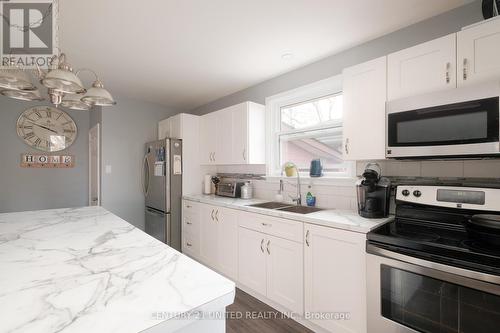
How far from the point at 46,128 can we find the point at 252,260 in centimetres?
383

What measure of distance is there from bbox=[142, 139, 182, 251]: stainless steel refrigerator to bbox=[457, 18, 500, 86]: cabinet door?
3.11 metres

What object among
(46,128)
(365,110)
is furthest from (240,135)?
(46,128)

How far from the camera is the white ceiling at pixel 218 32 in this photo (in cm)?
168

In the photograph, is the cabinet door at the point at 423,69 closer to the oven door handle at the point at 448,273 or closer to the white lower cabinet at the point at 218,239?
the oven door handle at the point at 448,273

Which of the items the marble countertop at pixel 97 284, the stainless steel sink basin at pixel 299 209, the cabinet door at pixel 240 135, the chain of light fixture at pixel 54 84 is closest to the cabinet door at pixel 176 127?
the cabinet door at pixel 240 135

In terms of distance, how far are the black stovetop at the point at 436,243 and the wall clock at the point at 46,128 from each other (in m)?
4.55

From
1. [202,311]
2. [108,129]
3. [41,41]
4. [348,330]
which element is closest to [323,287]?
[348,330]

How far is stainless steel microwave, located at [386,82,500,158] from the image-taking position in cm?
132

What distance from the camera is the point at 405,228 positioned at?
5.16 feet

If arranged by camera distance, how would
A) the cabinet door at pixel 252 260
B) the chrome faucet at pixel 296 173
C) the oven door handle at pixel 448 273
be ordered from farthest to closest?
the chrome faucet at pixel 296 173 < the cabinet door at pixel 252 260 < the oven door handle at pixel 448 273

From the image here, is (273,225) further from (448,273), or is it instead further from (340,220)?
(448,273)

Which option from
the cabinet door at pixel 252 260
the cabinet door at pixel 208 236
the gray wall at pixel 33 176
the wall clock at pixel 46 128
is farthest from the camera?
the wall clock at pixel 46 128

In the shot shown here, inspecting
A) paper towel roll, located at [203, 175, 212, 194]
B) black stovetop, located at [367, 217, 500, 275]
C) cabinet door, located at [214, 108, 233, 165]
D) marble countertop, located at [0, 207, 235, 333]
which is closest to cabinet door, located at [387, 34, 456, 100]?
black stovetop, located at [367, 217, 500, 275]

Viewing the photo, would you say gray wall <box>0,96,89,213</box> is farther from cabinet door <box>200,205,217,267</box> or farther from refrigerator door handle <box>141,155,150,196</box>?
cabinet door <box>200,205,217,267</box>
